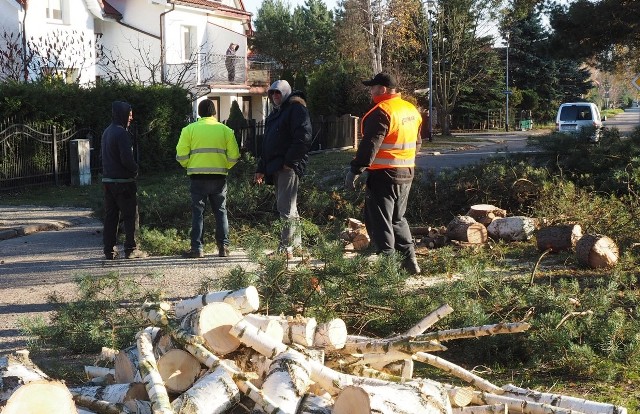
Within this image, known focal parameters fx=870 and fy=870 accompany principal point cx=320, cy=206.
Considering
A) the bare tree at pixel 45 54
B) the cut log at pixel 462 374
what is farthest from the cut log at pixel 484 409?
the bare tree at pixel 45 54

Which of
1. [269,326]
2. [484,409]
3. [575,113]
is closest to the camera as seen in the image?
[484,409]

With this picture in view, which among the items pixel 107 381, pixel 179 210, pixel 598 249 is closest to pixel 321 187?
pixel 179 210

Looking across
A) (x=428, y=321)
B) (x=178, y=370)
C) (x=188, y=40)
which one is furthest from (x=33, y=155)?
(x=188, y=40)

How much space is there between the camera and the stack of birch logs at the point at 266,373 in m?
4.43

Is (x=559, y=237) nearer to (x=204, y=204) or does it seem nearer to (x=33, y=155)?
(x=204, y=204)

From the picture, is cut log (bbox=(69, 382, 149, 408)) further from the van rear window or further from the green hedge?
the van rear window

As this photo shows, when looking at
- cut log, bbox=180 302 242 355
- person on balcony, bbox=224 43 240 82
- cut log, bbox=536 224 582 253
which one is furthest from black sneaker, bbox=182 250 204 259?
person on balcony, bbox=224 43 240 82

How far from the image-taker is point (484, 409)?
477cm

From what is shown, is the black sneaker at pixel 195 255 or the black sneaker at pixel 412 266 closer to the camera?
the black sneaker at pixel 412 266

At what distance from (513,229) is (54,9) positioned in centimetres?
2806

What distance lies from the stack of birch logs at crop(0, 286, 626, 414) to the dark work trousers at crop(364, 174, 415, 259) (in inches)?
116

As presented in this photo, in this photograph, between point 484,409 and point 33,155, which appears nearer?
point 484,409

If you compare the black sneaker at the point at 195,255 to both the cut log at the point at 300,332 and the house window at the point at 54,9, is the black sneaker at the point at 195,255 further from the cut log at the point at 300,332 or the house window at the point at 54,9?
the house window at the point at 54,9

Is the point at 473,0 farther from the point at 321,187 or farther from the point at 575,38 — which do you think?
the point at 321,187
